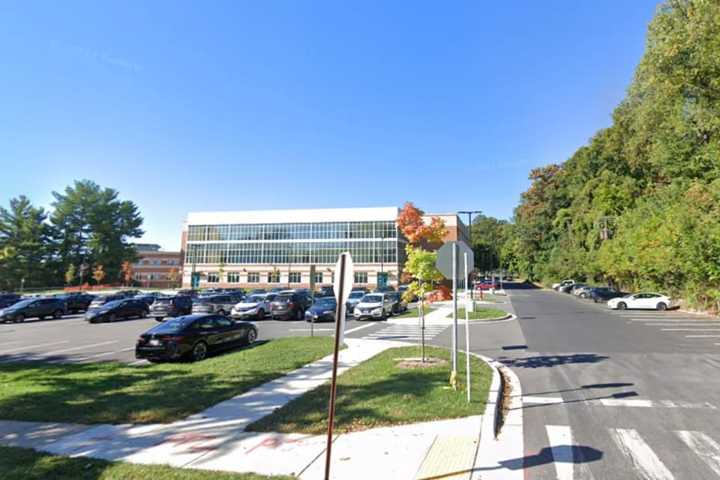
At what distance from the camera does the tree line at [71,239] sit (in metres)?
71.3

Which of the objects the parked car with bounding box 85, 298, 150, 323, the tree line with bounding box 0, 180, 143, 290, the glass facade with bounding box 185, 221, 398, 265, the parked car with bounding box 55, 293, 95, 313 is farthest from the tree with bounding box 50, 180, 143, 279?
the parked car with bounding box 85, 298, 150, 323

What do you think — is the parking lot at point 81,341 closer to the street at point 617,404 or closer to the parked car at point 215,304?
the parked car at point 215,304

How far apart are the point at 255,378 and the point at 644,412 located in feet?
25.9

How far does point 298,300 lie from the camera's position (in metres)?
26.8

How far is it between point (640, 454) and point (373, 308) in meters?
19.9

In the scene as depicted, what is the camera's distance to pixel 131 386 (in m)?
9.02

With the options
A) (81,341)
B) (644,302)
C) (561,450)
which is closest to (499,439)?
(561,450)

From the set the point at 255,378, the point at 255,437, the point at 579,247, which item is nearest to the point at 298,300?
the point at 255,378

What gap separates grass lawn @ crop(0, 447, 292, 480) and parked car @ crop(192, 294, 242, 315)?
21.2 m

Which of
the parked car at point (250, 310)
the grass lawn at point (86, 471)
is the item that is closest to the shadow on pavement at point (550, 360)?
the grass lawn at point (86, 471)

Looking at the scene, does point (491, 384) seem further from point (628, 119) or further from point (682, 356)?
point (628, 119)

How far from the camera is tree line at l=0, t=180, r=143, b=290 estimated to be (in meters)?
71.3

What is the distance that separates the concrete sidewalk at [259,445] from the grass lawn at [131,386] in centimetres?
48

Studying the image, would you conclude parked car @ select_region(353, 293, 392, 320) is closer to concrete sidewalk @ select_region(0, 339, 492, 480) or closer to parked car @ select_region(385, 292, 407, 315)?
parked car @ select_region(385, 292, 407, 315)
